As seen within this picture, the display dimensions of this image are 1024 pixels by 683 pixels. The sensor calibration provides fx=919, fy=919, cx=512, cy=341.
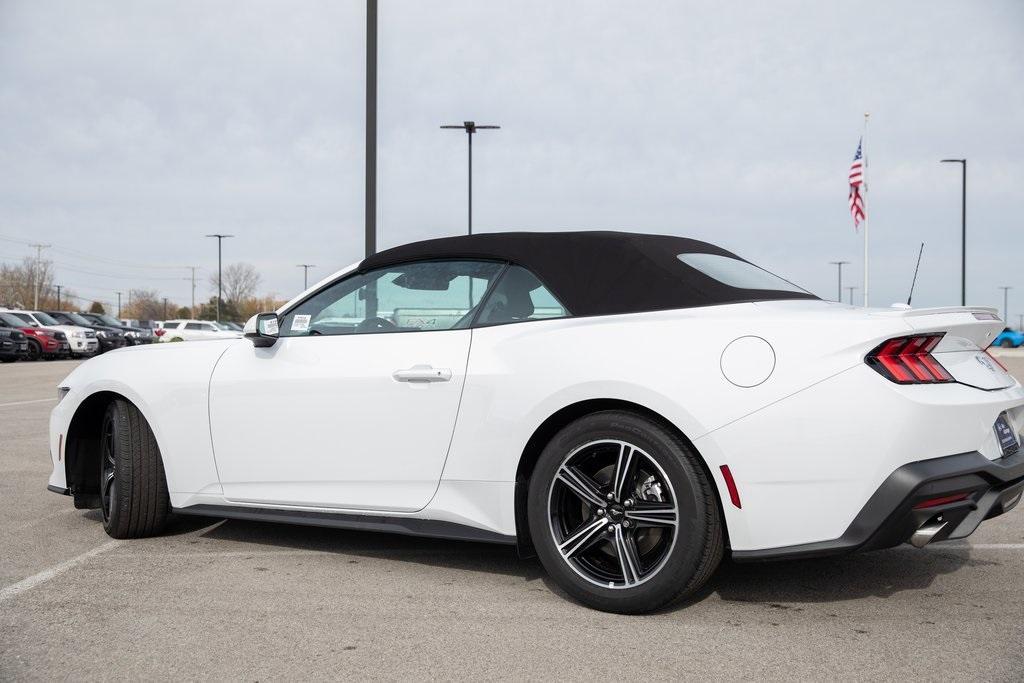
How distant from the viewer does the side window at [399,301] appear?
403 centimetres

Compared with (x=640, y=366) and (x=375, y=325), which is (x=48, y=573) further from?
(x=640, y=366)

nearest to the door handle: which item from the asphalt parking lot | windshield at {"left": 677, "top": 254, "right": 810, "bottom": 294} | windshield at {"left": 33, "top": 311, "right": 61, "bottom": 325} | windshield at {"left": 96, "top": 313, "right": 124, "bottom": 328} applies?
the asphalt parking lot

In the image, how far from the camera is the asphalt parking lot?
2.99 meters

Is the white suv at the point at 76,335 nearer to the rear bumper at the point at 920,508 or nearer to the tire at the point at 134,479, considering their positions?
the tire at the point at 134,479

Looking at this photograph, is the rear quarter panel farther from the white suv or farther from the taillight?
the white suv

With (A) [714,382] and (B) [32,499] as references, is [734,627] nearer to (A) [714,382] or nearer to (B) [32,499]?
(A) [714,382]

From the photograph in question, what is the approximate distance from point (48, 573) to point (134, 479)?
2.11 feet

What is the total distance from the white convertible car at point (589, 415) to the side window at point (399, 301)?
0.01 meters

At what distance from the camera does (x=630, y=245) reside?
3.89 m

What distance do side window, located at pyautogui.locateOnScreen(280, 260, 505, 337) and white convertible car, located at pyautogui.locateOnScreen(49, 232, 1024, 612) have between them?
0.01 meters

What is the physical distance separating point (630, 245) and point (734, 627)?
1.58m

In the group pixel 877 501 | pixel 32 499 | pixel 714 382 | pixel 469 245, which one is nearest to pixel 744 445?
pixel 714 382

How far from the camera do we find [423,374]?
3854 mm

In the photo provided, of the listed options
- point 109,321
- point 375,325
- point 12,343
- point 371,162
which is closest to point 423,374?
point 375,325
